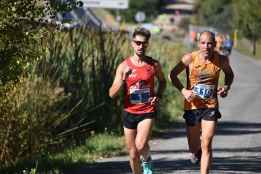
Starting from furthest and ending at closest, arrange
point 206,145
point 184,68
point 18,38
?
point 18,38 → point 184,68 → point 206,145

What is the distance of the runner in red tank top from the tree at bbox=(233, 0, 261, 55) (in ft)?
157

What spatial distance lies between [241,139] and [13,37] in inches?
326

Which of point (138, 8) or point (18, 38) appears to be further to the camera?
point (138, 8)

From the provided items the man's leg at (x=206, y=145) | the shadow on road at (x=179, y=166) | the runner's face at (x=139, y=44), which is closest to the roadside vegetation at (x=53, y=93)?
the shadow on road at (x=179, y=166)

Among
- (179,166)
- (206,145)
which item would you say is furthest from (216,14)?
(206,145)

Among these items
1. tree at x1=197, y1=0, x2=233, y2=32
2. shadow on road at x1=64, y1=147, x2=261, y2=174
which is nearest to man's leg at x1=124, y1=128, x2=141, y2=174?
shadow on road at x1=64, y1=147, x2=261, y2=174

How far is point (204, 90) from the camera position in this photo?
35.8 feet

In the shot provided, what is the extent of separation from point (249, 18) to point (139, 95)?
54891 mm

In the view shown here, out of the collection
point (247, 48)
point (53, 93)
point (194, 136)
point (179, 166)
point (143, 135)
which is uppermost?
point (143, 135)

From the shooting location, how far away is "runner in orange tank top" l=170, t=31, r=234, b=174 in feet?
35.5

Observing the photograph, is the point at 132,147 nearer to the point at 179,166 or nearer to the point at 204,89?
the point at 204,89

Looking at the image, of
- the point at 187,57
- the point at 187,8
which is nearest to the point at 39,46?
the point at 187,57

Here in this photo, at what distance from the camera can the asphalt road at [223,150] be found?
13.6m

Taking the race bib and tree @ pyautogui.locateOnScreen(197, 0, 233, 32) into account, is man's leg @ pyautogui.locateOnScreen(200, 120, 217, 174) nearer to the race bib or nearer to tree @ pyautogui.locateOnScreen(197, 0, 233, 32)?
the race bib
